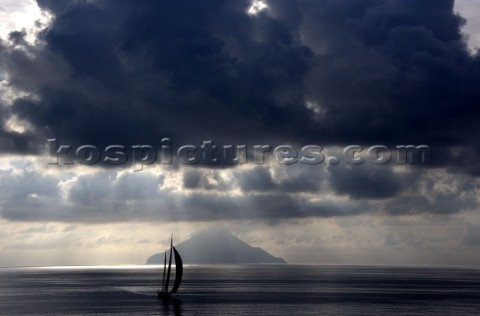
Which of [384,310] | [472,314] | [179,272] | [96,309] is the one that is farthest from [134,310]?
[472,314]

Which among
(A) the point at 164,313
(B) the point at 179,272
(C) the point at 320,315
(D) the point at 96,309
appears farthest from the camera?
(B) the point at 179,272

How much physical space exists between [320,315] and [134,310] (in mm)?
46125

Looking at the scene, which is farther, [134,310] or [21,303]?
[21,303]

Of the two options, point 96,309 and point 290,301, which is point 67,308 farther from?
point 290,301

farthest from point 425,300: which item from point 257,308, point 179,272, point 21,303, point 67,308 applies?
point 21,303

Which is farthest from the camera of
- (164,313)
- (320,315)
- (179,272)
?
(179,272)

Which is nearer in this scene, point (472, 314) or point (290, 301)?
point (472, 314)

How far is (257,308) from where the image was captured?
513 ft

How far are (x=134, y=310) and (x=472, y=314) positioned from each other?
77889 mm

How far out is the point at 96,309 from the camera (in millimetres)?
158125

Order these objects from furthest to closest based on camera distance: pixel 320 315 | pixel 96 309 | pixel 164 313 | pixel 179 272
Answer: pixel 179 272 → pixel 96 309 → pixel 164 313 → pixel 320 315

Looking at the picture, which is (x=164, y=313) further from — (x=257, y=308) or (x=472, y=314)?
(x=472, y=314)

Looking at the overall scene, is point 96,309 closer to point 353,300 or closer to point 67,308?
point 67,308

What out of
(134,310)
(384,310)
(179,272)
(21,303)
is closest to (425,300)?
(384,310)
